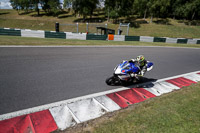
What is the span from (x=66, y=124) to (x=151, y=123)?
2.34 metres

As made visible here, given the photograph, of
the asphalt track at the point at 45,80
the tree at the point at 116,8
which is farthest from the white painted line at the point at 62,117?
the tree at the point at 116,8

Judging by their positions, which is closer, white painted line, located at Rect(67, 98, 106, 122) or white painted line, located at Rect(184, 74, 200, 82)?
white painted line, located at Rect(67, 98, 106, 122)

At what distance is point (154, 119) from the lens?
13.2 feet

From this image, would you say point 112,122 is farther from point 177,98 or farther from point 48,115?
point 177,98

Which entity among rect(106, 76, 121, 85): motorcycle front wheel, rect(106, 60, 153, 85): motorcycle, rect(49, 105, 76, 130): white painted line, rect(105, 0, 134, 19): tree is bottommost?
rect(49, 105, 76, 130): white painted line

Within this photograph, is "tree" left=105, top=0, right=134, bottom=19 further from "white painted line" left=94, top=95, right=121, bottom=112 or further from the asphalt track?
"white painted line" left=94, top=95, right=121, bottom=112

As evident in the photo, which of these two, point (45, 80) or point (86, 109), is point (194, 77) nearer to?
point (86, 109)

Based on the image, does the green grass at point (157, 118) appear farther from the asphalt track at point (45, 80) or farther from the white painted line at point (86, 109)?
the asphalt track at point (45, 80)

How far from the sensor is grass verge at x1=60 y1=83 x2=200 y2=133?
3582mm

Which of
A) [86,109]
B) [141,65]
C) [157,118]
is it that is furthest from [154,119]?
[141,65]

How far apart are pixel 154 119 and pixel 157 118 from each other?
0.12 metres

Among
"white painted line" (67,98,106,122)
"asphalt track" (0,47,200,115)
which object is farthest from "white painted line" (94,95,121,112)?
"asphalt track" (0,47,200,115)

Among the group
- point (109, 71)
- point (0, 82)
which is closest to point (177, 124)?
point (109, 71)

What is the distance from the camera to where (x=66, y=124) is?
373 centimetres
